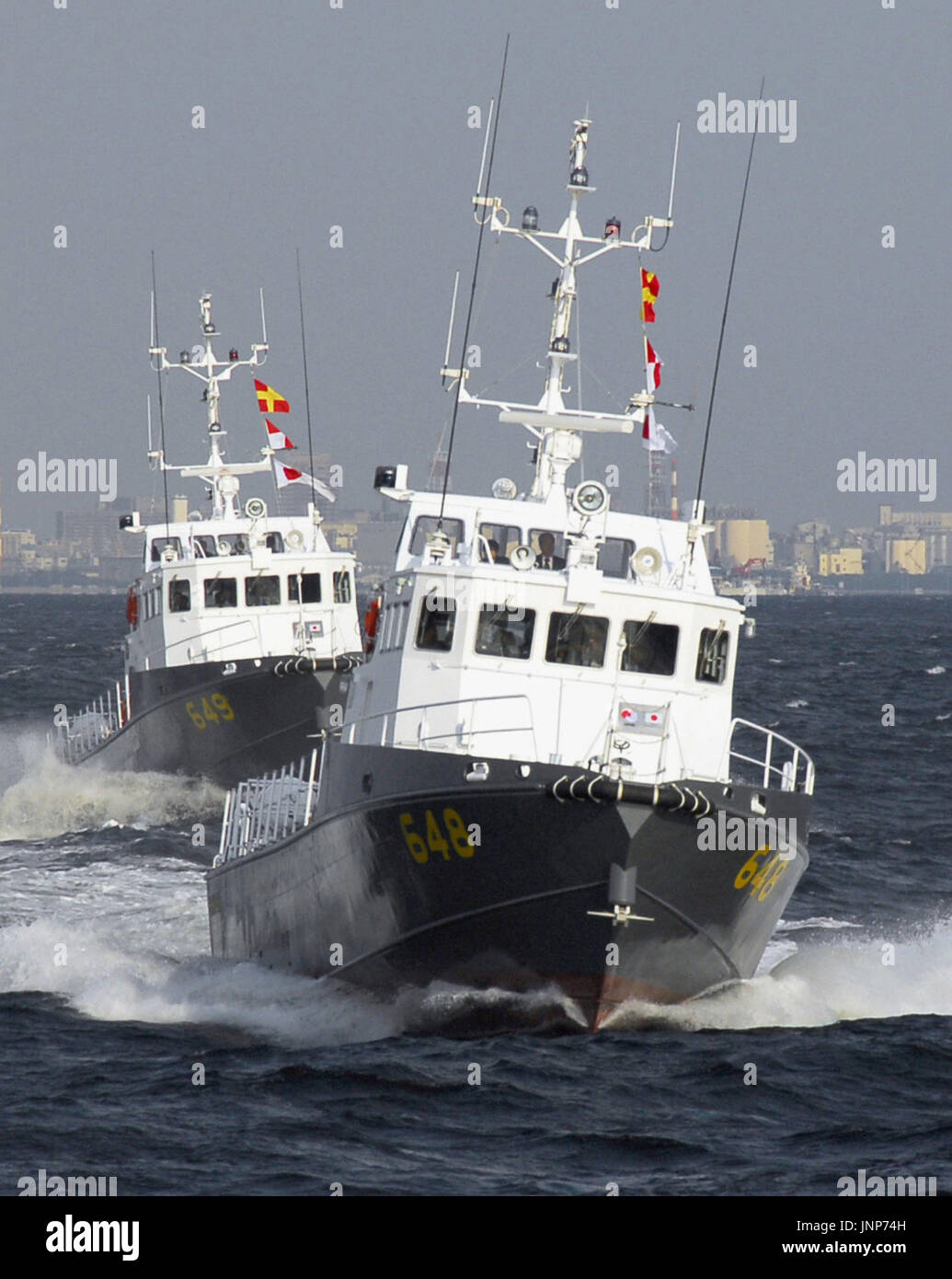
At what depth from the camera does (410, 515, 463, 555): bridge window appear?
17.4 meters

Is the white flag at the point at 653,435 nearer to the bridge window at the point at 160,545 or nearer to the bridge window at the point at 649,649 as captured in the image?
the bridge window at the point at 649,649

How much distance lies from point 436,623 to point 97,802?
17.3m

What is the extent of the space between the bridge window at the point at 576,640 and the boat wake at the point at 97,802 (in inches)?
597

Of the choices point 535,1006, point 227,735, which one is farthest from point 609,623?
point 227,735

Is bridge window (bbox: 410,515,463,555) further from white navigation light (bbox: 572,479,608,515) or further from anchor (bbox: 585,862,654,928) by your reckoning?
anchor (bbox: 585,862,654,928)

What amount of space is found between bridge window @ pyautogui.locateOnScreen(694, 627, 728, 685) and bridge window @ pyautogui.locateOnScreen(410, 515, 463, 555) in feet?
8.37

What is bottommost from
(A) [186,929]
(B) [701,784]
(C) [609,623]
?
(A) [186,929]

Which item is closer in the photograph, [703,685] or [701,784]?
[701,784]

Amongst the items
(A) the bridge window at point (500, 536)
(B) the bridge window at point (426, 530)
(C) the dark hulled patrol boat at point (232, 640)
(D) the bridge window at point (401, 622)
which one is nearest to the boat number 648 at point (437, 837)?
(D) the bridge window at point (401, 622)

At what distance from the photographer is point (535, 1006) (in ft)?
49.0

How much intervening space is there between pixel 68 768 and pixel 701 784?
22.5 meters
